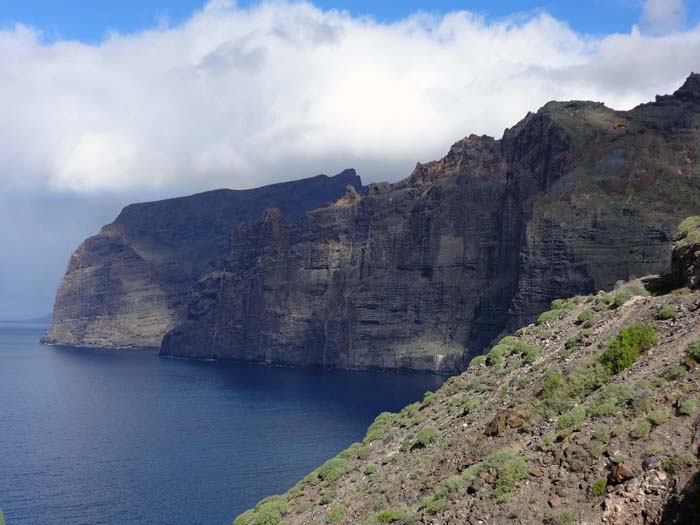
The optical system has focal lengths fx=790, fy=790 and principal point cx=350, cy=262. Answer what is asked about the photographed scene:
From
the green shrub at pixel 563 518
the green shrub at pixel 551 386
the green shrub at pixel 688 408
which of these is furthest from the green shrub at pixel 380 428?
the green shrub at pixel 688 408

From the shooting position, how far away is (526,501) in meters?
22.6

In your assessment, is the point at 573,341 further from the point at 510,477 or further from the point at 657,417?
the point at 510,477

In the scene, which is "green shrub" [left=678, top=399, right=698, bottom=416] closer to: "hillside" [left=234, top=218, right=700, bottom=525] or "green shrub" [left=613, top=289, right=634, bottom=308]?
"hillside" [left=234, top=218, right=700, bottom=525]

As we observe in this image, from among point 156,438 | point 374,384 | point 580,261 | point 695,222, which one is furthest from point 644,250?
point 695,222

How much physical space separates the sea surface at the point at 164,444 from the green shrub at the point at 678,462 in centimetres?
6116

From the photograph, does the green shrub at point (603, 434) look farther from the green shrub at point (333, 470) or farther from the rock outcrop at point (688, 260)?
the green shrub at point (333, 470)

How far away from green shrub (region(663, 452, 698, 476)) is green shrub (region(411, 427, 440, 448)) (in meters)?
14.9

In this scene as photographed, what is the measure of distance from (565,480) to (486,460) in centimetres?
382

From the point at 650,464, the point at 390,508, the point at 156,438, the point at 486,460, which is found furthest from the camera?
the point at 156,438

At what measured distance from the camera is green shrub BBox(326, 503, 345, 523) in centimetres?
3112

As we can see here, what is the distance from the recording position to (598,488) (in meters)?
21.2

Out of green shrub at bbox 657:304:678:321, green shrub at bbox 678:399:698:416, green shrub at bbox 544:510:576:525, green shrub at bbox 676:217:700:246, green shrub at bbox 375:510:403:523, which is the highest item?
green shrub at bbox 676:217:700:246

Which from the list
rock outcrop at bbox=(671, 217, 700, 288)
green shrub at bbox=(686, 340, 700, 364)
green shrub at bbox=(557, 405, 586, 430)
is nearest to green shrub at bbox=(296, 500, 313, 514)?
green shrub at bbox=(557, 405, 586, 430)

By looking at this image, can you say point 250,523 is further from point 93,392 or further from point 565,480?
point 93,392
